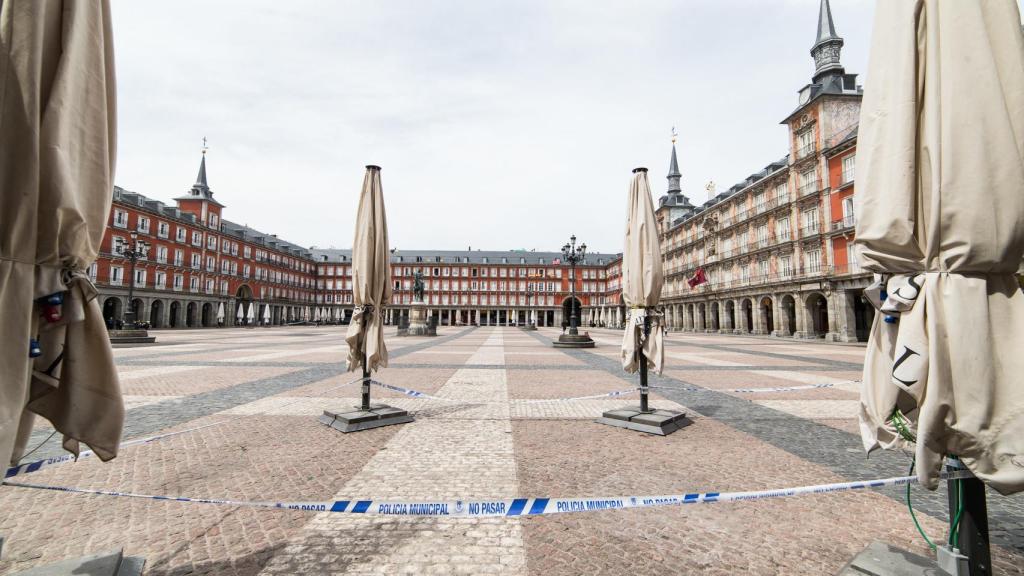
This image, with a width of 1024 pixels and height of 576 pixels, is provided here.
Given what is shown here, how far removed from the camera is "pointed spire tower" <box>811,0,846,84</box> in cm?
2895

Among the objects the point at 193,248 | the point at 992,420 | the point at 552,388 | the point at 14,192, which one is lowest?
the point at 552,388

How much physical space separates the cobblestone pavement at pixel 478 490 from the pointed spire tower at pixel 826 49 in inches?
1274

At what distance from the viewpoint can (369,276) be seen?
5.57 meters

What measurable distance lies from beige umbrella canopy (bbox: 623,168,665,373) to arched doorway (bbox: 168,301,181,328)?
5243 centimetres

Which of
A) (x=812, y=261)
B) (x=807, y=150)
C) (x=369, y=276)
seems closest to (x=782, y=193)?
(x=807, y=150)

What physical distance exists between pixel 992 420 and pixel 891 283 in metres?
0.66

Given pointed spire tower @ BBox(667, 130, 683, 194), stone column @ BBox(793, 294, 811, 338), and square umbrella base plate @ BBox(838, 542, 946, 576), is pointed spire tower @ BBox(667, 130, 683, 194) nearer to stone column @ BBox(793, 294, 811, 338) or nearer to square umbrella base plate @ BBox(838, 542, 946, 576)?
stone column @ BBox(793, 294, 811, 338)

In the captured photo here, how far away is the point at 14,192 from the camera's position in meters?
1.56

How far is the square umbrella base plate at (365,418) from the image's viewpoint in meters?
5.24

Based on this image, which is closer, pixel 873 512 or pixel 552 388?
pixel 873 512

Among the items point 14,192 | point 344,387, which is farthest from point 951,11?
point 344,387

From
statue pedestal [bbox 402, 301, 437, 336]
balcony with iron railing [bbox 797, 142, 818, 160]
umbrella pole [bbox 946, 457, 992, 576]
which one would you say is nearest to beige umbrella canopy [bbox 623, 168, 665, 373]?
umbrella pole [bbox 946, 457, 992, 576]

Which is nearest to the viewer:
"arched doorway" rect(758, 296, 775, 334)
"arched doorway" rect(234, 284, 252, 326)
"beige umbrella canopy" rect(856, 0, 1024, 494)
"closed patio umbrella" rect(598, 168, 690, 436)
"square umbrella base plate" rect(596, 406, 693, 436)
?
"beige umbrella canopy" rect(856, 0, 1024, 494)

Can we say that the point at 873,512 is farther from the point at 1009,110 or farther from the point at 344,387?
the point at 344,387
